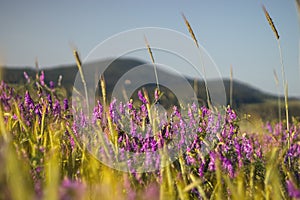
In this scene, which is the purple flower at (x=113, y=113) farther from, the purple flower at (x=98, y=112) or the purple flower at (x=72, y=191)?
the purple flower at (x=72, y=191)

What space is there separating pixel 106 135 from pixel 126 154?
0.21 m

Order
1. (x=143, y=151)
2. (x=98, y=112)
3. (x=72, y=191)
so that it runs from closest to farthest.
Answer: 1. (x=72, y=191)
2. (x=143, y=151)
3. (x=98, y=112)

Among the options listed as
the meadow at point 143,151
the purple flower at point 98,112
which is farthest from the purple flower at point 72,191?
the purple flower at point 98,112

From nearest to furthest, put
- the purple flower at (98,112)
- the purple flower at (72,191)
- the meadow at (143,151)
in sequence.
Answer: the purple flower at (72,191) → the meadow at (143,151) → the purple flower at (98,112)

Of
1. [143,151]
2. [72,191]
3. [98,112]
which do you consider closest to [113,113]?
[98,112]

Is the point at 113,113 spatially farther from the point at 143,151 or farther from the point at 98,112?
the point at 143,151

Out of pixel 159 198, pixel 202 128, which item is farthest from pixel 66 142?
pixel 159 198

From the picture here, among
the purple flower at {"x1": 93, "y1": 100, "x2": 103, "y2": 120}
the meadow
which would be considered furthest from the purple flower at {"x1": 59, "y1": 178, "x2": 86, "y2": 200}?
the purple flower at {"x1": 93, "y1": 100, "x2": 103, "y2": 120}

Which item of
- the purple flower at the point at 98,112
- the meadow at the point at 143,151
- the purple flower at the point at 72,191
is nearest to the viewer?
the purple flower at the point at 72,191

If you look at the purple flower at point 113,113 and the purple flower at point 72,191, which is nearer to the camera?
the purple flower at point 72,191

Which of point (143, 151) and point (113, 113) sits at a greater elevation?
point (113, 113)

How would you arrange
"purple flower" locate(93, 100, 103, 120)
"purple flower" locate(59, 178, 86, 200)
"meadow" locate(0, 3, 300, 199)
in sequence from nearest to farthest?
1. "purple flower" locate(59, 178, 86, 200)
2. "meadow" locate(0, 3, 300, 199)
3. "purple flower" locate(93, 100, 103, 120)

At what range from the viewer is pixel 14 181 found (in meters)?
1.24

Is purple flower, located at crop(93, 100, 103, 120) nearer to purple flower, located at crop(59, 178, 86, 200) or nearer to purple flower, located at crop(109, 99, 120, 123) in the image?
purple flower, located at crop(109, 99, 120, 123)
